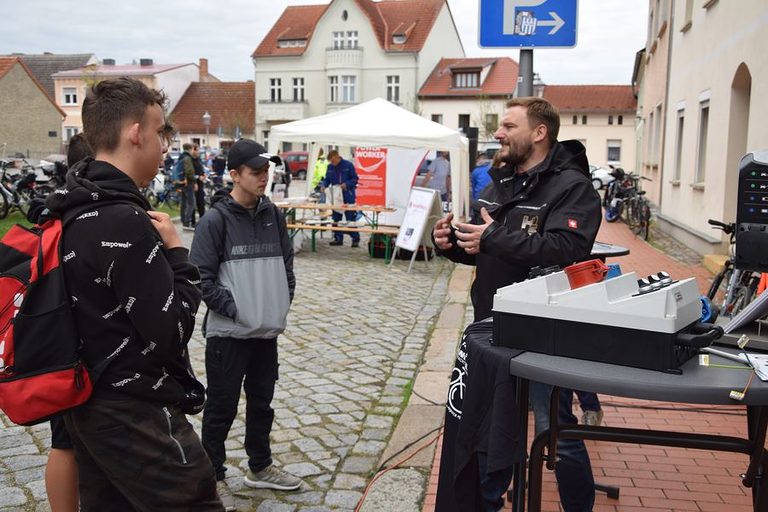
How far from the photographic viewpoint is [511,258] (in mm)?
3113

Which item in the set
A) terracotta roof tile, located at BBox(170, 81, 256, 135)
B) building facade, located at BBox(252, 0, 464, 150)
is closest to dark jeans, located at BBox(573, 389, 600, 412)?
building facade, located at BBox(252, 0, 464, 150)

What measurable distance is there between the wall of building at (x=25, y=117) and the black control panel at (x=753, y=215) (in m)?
46.8

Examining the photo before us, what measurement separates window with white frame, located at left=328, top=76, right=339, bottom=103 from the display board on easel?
47.0 metres

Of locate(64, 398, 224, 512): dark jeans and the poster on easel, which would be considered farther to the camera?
the poster on easel

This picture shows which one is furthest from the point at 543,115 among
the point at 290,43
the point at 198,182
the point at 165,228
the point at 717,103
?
the point at 290,43

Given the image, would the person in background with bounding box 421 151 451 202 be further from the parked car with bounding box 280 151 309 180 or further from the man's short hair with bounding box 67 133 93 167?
the parked car with bounding box 280 151 309 180

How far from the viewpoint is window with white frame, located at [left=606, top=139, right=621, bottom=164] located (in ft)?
209

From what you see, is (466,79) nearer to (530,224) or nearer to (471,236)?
(530,224)

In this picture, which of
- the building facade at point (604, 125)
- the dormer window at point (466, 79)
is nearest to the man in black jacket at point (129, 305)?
the dormer window at point (466, 79)

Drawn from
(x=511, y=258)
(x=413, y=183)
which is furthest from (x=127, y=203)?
(x=413, y=183)

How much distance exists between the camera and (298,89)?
59.3m

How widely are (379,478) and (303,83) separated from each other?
5716 centimetres

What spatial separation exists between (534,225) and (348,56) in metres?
55.7

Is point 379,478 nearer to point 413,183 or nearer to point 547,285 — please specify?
point 547,285
